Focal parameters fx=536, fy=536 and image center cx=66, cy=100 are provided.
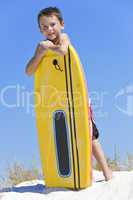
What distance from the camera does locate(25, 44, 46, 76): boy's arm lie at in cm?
Answer: 490

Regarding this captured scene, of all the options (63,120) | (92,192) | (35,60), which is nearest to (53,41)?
(35,60)

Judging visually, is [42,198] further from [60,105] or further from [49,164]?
[60,105]

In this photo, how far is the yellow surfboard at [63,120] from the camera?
4863 millimetres

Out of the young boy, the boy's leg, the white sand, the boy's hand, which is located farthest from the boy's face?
the white sand

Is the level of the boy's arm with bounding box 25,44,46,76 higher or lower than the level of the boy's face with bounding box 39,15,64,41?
lower

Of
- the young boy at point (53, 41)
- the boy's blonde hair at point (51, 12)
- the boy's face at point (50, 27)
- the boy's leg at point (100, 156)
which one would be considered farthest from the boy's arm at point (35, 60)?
the boy's leg at point (100, 156)

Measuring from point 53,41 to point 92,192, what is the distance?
4.72 ft

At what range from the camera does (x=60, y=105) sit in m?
4.95

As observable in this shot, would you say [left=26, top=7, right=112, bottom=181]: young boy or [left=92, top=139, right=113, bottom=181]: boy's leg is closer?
[left=26, top=7, right=112, bottom=181]: young boy

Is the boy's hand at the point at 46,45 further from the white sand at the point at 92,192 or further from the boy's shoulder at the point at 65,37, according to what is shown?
the white sand at the point at 92,192

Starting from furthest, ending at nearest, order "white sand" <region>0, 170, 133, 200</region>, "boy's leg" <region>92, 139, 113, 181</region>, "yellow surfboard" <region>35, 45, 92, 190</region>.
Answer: "boy's leg" <region>92, 139, 113, 181</region> → "yellow surfboard" <region>35, 45, 92, 190</region> → "white sand" <region>0, 170, 133, 200</region>

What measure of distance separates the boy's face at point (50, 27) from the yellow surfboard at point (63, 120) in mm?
159

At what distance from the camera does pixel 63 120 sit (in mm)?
4961

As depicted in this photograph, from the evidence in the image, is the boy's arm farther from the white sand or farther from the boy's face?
the white sand
